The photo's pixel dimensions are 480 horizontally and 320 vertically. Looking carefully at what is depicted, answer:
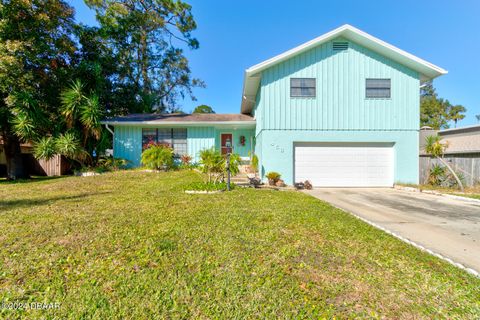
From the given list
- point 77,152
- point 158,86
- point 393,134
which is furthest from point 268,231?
point 158,86

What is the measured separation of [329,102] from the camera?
9930mm

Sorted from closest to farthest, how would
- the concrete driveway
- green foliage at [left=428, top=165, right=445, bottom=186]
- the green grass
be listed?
the green grass < the concrete driveway < green foliage at [left=428, top=165, right=445, bottom=186]

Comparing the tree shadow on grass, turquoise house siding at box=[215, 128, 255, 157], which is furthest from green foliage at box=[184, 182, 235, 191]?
turquoise house siding at box=[215, 128, 255, 157]

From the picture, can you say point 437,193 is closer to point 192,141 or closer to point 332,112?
point 332,112

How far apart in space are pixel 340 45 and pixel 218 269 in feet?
36.1

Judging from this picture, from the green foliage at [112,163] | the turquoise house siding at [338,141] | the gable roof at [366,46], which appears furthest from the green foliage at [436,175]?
the green foliage at [112,163]

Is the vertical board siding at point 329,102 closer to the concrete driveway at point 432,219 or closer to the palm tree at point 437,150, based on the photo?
the palm tree at point 437,150

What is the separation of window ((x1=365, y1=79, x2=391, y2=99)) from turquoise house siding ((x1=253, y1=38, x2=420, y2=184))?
0.20 m

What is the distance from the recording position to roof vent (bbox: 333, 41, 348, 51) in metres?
9.99

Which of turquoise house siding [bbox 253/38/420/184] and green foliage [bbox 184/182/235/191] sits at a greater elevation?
turquoise house siding [bbox 253/38/420/184]

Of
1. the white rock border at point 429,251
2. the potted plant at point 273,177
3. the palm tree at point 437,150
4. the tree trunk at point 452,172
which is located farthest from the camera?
the potted plant at point 273,177

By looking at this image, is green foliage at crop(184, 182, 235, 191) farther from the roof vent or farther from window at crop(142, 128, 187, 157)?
the roof vent

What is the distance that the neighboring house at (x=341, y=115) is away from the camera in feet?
32.4

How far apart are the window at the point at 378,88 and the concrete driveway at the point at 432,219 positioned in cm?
485
